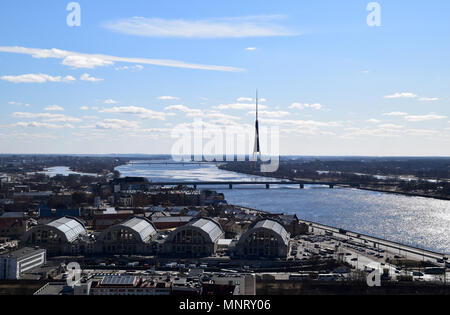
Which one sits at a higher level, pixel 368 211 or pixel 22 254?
pixel 22 254

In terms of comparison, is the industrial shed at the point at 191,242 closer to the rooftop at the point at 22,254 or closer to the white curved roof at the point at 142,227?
the white curved roof at the point at 142,227

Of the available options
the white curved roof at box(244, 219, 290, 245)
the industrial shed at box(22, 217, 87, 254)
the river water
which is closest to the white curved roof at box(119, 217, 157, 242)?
the industrial shed at box(22, 217, 87, 254)

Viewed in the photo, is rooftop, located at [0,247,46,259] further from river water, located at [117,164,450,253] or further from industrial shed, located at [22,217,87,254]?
river water, located at [117,164,450,253]

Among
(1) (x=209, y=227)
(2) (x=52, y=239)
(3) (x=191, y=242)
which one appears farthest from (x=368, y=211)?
(2) (x=52, y=239)

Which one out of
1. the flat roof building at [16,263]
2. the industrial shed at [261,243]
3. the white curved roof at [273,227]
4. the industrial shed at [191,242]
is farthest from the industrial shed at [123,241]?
the white curved roof at [273,227]

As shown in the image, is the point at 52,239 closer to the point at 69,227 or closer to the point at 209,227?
the point at 69,227
